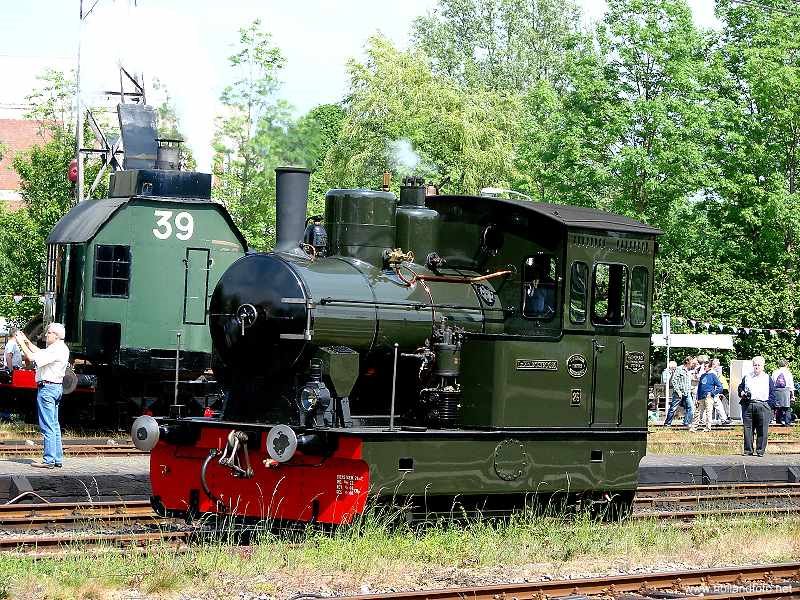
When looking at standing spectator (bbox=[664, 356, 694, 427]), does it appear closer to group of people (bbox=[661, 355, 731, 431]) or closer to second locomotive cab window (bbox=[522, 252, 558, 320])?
group of people (bbox=[661, 355, 731, 431])

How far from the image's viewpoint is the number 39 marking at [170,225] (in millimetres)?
18125

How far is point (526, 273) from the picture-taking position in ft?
38.4

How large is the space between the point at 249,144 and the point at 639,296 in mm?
19958

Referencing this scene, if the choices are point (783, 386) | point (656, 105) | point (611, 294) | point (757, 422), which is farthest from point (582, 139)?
point (611, 294)

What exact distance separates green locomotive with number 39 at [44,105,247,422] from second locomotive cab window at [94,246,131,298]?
14 mm

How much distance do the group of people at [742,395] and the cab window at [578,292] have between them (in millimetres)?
8630

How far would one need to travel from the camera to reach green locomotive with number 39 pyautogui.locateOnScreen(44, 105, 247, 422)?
1800cm

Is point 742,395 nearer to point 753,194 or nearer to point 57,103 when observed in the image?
point 753,194

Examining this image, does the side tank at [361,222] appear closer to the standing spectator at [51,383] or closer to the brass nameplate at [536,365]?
the brass nameplate at [536,365]

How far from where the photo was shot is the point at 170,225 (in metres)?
18.2

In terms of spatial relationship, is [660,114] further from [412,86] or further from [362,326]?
[362,326]

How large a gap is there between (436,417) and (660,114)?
24.0m

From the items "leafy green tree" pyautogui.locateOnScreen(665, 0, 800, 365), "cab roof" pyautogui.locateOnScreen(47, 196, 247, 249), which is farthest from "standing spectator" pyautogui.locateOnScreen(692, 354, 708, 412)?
"cab roof" pyautogui.locateOnScreen(47, 196, 247, 249)

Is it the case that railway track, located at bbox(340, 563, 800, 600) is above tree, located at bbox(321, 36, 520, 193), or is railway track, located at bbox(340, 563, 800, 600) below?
below
